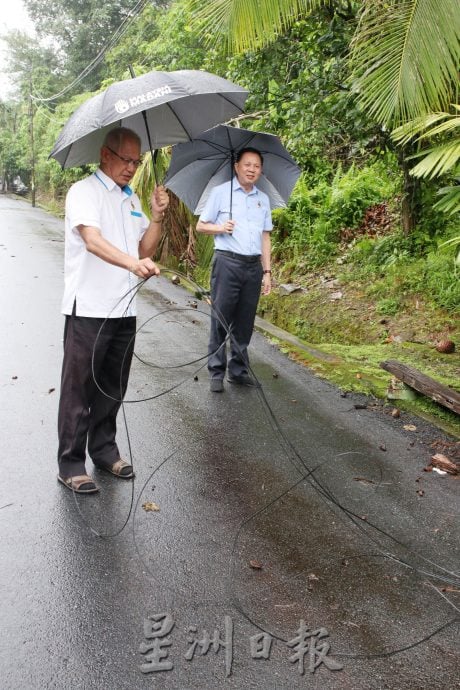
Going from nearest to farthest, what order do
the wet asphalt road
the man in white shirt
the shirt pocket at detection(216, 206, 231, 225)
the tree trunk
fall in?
the wet asphalt road, the man in white shirt, the shirt pocket at detection(216, 206, 231, 225), the tree trunk

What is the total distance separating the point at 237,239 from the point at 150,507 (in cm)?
275

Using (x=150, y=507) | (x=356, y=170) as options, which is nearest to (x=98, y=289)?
(x=150, y=507)

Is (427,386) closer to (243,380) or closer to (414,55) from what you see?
(243,380)

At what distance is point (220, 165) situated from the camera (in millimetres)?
5941

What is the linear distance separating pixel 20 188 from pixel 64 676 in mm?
66268

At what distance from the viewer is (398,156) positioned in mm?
8008

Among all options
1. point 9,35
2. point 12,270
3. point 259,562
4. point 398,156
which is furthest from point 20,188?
point 259,562

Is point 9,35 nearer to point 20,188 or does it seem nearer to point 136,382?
point 20,188

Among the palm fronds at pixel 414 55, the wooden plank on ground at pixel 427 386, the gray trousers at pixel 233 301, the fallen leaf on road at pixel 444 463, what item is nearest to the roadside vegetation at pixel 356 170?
the palm fronds at pixel 414 55

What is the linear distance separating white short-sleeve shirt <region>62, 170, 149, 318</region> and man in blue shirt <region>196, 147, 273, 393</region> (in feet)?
5.90

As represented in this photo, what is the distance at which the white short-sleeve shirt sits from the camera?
3.61m

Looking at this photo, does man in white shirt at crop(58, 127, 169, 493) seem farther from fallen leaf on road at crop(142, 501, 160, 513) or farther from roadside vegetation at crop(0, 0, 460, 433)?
roadside vegetation at crop(0, 0, 460, 433)

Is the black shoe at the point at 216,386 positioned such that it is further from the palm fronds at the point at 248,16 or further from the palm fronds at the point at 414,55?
the palm fronds at the point at 248,16

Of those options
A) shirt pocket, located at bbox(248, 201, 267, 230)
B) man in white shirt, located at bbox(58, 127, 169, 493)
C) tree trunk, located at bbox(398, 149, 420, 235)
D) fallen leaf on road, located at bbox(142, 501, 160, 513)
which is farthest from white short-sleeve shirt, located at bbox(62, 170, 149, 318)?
tree trunk, located at bbox(398, 149, 420, 235)
